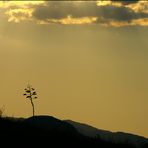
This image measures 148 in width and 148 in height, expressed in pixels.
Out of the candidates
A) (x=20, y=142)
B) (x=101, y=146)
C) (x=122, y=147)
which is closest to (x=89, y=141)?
(x=101, y=146)

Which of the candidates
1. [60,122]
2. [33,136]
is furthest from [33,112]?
[33,136]

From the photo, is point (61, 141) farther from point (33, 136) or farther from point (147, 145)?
point (147, 145)

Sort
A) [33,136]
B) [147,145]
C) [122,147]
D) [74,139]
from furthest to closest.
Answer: [147,145], [122,147], [74,139], [33,136]

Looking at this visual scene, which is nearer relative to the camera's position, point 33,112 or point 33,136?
point 33,136

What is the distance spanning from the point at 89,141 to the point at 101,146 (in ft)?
3.07

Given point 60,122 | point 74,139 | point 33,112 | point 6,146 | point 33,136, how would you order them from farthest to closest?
1. point 33,112
2. point 60,122
3. point 74,139
4. point 33,136
5. point 6,146

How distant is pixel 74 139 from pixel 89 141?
2.38 metres

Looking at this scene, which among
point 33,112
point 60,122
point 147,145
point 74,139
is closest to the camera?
point 74,139

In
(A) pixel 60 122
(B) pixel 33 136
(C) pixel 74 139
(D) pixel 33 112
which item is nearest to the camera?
(B) pixel 33 136

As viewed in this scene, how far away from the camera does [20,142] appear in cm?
3784

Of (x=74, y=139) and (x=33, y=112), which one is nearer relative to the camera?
(x=74, y=139)

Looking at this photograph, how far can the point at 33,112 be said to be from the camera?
125750 millimetres

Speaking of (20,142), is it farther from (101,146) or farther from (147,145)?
(147,145)

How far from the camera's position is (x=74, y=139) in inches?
1705
